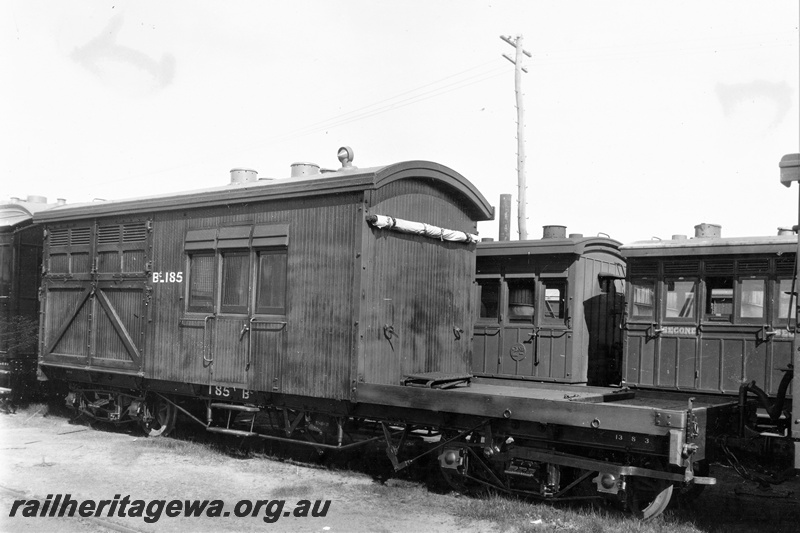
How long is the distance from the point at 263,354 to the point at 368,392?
1886 mm

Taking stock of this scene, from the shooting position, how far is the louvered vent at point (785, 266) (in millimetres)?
10527

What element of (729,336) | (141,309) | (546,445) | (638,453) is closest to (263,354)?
(141,309)

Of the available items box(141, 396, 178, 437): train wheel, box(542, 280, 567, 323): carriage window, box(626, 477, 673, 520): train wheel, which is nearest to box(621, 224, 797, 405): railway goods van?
box(542, 280, 567, 323): carriage window

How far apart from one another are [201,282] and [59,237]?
→ 403 centimetres

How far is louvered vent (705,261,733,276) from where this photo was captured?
11.0 meters

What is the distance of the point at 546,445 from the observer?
7582mm

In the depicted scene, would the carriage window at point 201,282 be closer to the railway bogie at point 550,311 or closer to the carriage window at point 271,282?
the carriage window at point 271,282

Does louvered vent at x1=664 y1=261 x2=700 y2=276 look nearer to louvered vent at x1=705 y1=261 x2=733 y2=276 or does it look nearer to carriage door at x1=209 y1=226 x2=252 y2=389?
louvered vent at x1=705 y1=261 x2=733 y2=276

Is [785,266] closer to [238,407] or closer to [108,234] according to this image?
[238,407]

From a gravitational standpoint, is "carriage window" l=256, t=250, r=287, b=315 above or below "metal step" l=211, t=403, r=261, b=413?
above

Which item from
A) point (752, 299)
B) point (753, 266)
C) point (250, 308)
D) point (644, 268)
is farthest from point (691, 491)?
point (250, 308)

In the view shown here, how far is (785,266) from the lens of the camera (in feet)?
34.6

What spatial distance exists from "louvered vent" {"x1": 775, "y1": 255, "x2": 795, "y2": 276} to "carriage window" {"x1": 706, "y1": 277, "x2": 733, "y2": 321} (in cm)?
68

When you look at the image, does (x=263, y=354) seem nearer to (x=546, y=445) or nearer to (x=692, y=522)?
(x=546, y=445)
